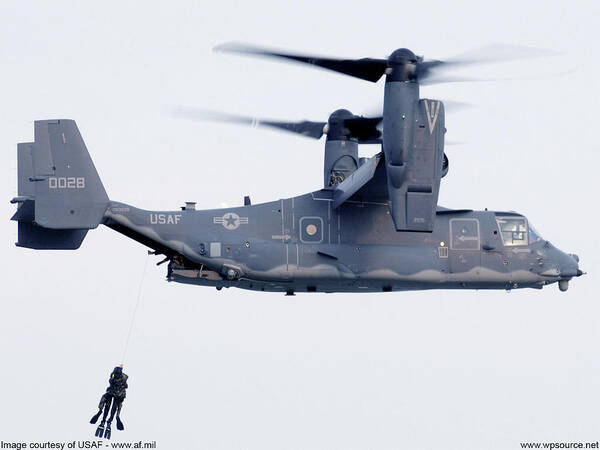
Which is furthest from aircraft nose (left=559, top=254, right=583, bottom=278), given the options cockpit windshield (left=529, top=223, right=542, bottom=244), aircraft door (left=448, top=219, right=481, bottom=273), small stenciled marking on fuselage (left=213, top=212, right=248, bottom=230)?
small stenciled marking on fuselage (left=213, top=212, right=248, bottom=230)

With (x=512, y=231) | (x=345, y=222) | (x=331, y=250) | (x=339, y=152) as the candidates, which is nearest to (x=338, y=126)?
(x=339, y=152)

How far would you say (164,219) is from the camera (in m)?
41.1

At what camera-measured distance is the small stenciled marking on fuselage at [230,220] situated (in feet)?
137

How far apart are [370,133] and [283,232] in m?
4.66

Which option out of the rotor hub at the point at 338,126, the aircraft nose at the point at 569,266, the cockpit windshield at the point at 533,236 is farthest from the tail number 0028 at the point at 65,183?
the aircraft nose at the point at 569,266

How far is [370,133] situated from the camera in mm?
45031

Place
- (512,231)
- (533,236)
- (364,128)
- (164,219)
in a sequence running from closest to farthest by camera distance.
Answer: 1. (164,219)
2. (512,231)
3. (533,236)
4. (364,128)

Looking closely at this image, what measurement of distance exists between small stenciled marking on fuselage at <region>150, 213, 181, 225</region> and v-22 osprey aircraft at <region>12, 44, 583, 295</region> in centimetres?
3

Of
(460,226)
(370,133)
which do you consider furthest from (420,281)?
(370,133)

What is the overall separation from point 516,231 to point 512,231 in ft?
0.43

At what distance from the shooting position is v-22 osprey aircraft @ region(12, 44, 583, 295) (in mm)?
39688

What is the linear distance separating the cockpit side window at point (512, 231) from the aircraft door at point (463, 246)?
0.79m

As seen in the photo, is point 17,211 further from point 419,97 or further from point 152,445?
point 419,97

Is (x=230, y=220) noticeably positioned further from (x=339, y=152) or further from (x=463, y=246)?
(x=463, y=246)
